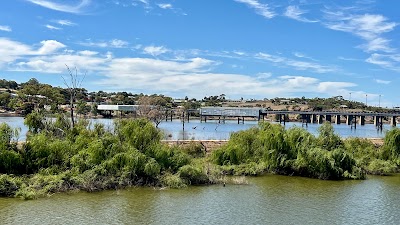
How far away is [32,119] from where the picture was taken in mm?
37469

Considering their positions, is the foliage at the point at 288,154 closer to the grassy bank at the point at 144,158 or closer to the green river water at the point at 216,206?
the grassy bank at the point at 144,158

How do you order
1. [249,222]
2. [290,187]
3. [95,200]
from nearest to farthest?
[249,222] → [95,200] → [290,187]

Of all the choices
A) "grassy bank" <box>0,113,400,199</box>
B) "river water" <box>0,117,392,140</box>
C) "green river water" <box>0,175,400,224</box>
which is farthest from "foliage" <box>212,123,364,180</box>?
"river water" <box>0,117,392,140</box>

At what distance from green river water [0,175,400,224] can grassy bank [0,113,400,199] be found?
1.27m

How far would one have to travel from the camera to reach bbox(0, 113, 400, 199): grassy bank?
98.0 ft

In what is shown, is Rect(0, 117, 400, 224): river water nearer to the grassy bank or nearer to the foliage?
the grassy bank

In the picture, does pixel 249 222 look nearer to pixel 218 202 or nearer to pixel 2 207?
pixel 218 202

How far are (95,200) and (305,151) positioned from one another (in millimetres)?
20513

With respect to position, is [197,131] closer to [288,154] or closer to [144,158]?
Result: [288,154]

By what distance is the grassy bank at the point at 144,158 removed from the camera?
98.0 feet

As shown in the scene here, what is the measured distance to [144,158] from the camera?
3172 centimetres

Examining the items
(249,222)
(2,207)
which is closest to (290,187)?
(249,222)

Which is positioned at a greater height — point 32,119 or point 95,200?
point 32,119

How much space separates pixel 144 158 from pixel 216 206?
788 cm
